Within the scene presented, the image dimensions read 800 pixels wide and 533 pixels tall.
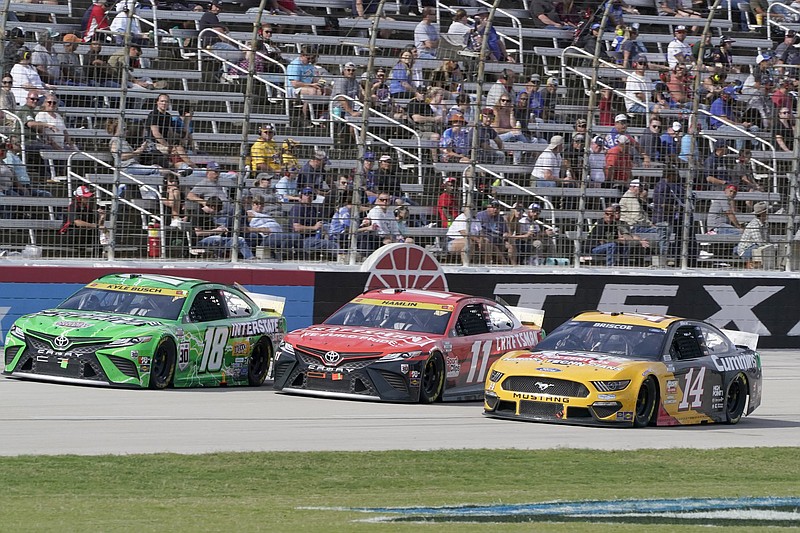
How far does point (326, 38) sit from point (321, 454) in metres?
11.3

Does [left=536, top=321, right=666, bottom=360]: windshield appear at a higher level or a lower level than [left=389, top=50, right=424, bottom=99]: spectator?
lower

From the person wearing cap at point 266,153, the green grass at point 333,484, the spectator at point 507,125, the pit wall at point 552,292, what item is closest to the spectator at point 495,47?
the spectator at point 507,125

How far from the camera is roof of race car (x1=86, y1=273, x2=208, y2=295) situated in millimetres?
16562

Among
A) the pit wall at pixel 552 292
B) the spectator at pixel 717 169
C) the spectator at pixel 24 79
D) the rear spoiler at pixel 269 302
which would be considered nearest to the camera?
the rear spoiler at pixel 269 302

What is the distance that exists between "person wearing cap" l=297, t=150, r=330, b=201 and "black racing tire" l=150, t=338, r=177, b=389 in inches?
194

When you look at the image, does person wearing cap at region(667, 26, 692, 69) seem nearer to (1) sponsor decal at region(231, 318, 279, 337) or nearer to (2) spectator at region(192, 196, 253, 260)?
(2) spectator at region(192, 196, 253, 260)

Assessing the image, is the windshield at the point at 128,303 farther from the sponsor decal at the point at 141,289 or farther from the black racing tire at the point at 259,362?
the black racing tire at the point at 259,362

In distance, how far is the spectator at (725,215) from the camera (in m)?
22.5

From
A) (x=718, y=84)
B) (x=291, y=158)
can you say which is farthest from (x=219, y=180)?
(x=718, y=84)

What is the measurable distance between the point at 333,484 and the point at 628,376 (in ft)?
16.2

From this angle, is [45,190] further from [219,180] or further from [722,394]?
[722,394]

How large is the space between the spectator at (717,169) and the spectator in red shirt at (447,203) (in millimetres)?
4194

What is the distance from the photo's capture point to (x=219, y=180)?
1955 cm

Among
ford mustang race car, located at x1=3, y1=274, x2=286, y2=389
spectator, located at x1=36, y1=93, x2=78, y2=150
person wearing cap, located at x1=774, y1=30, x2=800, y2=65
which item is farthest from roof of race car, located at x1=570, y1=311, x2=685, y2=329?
person wearing cap, located at x1=774, y1=30, x2=800, y2=65
